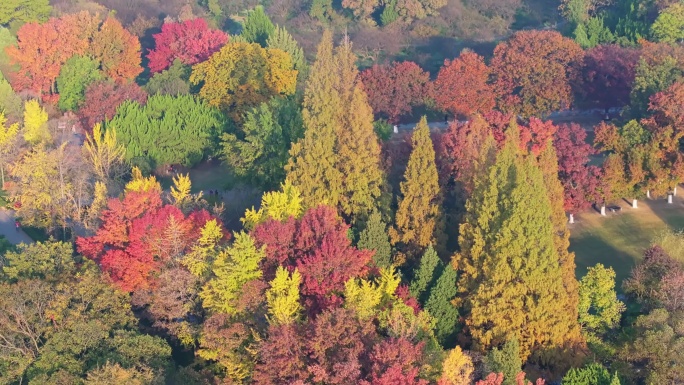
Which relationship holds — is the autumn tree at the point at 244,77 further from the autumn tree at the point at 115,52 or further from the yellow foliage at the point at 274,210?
the yellow foliage at the point at 274,210

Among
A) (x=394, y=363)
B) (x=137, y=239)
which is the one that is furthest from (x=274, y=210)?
(x=394, y=363)

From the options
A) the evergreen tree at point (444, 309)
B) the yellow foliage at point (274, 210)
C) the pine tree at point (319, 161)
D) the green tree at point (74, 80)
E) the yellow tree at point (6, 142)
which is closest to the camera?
the evergreen tree at point (444, 309)

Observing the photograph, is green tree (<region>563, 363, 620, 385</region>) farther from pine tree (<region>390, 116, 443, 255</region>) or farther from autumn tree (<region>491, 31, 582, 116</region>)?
autumn tree (<region>491, 31, 582, 116</region>)

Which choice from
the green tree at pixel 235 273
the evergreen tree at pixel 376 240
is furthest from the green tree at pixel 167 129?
the green tree at pixel 235 273

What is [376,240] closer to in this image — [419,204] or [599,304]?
[419,204]

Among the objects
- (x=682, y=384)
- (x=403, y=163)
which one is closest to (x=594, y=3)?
(x=403, y=163)

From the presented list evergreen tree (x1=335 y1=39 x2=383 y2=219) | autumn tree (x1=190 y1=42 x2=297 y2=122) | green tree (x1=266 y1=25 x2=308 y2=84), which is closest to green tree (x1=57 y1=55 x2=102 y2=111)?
autumn tree (x1=190 y1=42 x2=297 y2=122)
